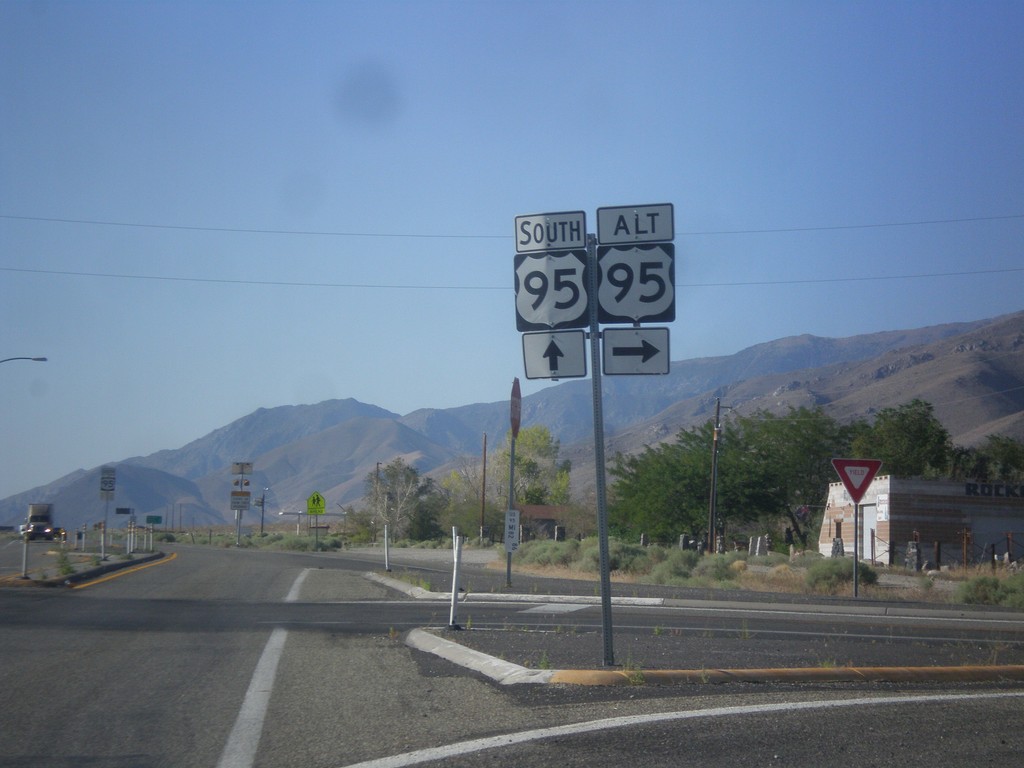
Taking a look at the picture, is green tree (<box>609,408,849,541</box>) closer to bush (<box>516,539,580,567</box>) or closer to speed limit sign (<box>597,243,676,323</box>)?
bush (<box>516,539,580,567</box>)

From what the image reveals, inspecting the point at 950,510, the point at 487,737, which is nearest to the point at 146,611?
the point at 487,737

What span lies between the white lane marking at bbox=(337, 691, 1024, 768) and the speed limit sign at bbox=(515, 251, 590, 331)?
3697mm

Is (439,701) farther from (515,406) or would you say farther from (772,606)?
(515,406)

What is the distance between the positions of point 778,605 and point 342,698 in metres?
12.3

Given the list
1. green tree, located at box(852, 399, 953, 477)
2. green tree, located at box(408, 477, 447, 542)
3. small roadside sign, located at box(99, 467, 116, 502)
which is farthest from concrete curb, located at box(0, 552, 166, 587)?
green tree, located at box(408, 477, 447, 542)

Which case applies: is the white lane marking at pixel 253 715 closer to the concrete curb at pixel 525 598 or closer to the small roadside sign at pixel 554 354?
the small roadside sign at pixel 554 354

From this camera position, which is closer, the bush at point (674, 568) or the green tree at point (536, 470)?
the bush at point (674, 568)

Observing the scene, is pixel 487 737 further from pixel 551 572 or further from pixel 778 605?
pixel 551 572

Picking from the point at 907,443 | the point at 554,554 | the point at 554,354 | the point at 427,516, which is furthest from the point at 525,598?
the point at 427,516

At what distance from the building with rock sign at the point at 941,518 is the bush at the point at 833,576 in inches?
695

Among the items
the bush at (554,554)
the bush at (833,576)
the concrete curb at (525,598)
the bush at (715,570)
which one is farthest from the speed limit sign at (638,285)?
the bush at (554,554)

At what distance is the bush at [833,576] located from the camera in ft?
76.5

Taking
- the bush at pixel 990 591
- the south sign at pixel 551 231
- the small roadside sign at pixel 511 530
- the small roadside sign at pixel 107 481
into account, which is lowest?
the bush at pixel 990 591

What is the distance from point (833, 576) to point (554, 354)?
1687 centimetres
